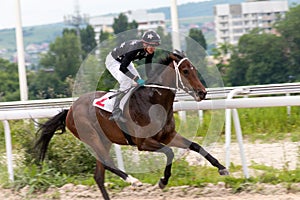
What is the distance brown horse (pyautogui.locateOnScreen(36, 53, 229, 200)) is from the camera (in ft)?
21.6

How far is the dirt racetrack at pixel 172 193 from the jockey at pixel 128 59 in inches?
33.5

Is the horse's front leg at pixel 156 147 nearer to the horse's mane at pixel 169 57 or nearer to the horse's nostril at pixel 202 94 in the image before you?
the horse's nostril at pixel 202 94

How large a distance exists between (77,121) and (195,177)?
1.45 m

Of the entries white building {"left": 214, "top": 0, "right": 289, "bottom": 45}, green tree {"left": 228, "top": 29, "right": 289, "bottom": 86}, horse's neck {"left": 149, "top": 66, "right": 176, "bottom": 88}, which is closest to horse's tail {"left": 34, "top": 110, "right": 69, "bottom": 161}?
horse's neck {"left": 149, "top": 66, "right": 176, "bottom": 88}

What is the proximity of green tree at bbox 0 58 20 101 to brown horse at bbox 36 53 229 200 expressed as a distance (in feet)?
43.5

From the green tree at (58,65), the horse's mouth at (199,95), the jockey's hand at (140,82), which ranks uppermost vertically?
the jockey's hand at (140,82)

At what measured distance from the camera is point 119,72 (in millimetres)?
6906

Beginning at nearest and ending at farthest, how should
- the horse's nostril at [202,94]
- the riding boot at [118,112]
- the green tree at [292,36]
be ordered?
the horse's nostril at [202,94] → the riding boot at [118,112] → the green tree at [292,36]

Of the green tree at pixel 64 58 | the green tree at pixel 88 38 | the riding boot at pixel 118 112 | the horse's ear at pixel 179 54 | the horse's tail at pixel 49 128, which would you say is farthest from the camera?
the green tree at pixel 88 38

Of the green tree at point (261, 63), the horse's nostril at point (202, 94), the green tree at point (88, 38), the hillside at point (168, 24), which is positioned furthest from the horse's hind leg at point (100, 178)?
the green tree at point (88, 38)

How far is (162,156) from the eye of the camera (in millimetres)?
7328

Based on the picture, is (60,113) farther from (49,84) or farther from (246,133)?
(49,84)

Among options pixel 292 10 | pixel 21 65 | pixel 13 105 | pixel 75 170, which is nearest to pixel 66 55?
pixel 292 10

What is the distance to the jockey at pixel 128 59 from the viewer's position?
21.4 ft
